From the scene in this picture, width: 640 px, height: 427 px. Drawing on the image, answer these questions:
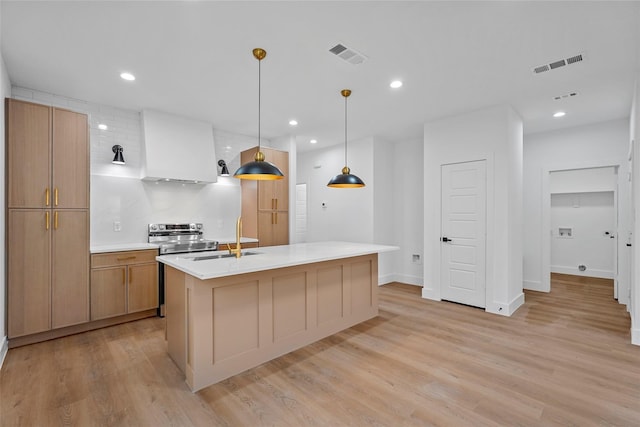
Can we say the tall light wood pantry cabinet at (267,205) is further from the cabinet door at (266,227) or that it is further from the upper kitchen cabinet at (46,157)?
the upper kitchen cabinet at (46,157)

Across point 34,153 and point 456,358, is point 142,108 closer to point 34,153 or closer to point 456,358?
point 34,153

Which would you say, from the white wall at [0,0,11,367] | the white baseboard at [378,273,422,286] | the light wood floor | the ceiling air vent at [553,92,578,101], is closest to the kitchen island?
the light wood floor

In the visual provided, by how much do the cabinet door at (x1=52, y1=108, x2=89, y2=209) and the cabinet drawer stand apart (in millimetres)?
612

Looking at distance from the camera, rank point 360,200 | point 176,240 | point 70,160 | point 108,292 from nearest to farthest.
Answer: point 70,160
point 108,292
point 176,240
point 360,200

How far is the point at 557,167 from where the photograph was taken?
5133 millimetres

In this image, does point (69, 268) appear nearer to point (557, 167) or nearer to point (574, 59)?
point (574, 59)

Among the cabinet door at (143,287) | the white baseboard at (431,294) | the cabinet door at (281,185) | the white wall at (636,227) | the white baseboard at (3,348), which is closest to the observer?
the white baseboard at (3,348)

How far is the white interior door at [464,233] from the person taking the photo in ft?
14.0

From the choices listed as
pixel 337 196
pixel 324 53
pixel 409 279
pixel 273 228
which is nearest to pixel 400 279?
pixel 409 279

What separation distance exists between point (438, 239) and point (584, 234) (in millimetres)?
4127

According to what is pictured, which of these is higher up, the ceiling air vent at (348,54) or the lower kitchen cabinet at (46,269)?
the ceiling air vent at (348,54)

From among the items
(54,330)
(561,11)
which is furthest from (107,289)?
(561,11)

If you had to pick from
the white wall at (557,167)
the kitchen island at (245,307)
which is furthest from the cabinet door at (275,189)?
the white wall at (557,167)

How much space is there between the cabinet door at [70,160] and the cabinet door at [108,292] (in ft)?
2.69
